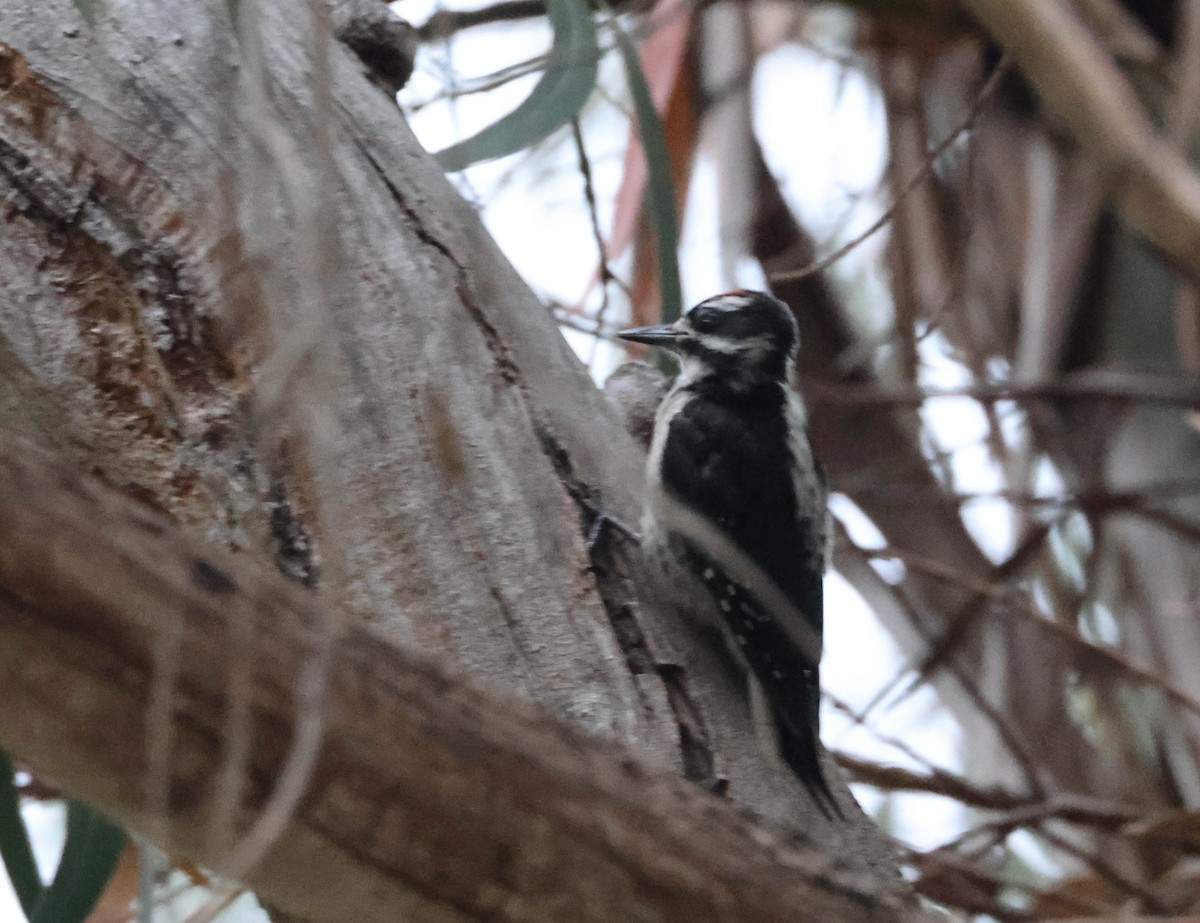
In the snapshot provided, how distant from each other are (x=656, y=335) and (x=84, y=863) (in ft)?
4.48

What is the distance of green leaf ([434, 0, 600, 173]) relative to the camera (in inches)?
79.5

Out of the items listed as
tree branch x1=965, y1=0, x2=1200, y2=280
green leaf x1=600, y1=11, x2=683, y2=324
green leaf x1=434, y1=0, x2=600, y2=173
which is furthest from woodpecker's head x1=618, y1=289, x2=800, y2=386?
tree branch x1=965, y1=0, x2=1200, y2=280

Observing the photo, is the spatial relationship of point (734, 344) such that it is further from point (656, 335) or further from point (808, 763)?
point (808, 763)

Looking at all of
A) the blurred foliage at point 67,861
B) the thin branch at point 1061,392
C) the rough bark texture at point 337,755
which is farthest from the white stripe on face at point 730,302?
the rough bark texture at point 337,755

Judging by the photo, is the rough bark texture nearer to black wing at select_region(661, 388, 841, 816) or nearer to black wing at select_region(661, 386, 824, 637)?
black wing at select_region(661, 388, 841, 816)

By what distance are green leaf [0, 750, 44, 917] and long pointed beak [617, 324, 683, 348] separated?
1.29m

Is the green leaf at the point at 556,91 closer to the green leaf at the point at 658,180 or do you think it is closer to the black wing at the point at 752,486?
the green leaf at the point at 658,180

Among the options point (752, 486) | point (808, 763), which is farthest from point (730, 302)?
point (808, 763)

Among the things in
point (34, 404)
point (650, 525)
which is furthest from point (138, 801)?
point (650, 525)

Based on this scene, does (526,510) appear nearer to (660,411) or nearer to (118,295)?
(118,295)

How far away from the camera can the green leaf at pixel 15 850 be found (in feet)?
5.71

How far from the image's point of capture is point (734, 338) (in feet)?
8.71

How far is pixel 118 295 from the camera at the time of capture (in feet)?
5.44

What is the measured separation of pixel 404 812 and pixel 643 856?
18 centimetres
